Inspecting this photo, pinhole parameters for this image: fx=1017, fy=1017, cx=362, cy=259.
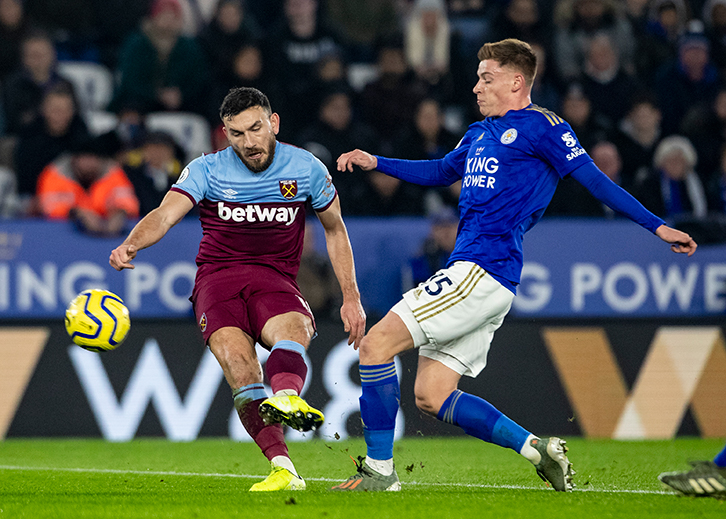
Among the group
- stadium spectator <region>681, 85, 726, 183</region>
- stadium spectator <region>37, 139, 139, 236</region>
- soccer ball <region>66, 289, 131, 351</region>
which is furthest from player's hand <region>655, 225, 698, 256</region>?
stadium spectator <region>681, 85, 726, 183</region>

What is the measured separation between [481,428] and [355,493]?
0.72 metres

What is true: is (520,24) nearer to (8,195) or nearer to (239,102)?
(8,195)

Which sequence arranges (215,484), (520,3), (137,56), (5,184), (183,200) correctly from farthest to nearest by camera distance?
(520,3), (137,56), (5,184), (215,484), (183,200)

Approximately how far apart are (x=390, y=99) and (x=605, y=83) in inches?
109

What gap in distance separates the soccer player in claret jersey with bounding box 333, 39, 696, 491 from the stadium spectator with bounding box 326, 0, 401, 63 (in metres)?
7.77

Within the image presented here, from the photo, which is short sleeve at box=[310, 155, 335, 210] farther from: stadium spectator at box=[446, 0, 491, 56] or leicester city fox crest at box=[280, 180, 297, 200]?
stadium spectator at box=[446, 0, 491, 56]

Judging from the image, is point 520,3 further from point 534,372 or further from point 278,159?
point 278,159

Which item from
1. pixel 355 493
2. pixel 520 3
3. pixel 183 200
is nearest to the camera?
pixel 355 493

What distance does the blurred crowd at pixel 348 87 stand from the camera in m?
10.8

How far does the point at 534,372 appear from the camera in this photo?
9594 mm

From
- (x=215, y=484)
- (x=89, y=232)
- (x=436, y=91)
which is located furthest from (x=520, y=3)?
(x=215, y=484)

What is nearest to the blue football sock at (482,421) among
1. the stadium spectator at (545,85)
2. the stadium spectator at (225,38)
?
the stadium spectator at (545,85)

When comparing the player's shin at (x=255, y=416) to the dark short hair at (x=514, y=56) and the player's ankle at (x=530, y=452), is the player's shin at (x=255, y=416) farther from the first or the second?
the dark short hair at (x=514, y=56)

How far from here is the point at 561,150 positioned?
518 cm
